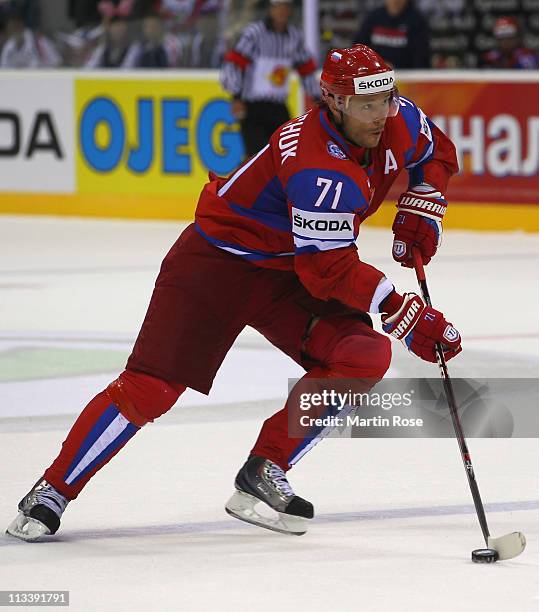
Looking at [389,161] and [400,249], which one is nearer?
[389,161]

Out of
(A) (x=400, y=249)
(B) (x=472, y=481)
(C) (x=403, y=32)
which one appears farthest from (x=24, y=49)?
(B) (x=472, y=481)

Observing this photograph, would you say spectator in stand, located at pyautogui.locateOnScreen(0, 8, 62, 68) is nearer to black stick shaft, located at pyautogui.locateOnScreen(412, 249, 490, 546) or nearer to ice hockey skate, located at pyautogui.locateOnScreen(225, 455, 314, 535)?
black stick shaft, located at pyautogui.locateOnScreen(412, 249, 490, 546)

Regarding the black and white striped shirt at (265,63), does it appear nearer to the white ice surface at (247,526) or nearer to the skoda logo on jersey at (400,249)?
the white ice surface at (247,526)

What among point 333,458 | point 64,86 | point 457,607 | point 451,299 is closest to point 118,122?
point 64,86

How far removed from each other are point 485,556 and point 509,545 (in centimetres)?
6

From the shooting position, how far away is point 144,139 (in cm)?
1331

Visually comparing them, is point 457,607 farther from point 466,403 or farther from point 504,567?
point 466,403

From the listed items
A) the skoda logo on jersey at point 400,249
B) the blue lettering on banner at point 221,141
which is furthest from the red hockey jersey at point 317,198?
the blue lettering on banner at point 221,141

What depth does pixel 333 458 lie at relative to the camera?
212 inches

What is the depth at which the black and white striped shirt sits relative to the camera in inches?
474

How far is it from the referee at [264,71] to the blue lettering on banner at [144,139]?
1239 mm

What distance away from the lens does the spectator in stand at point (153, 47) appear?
1342cm

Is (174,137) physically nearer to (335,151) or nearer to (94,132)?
(94,132)

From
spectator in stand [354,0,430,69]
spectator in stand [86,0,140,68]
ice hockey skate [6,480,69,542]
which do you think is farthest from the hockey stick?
spectator in stand [86,0,140,68]
